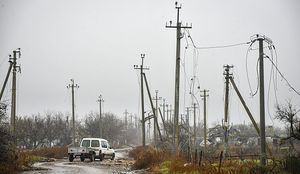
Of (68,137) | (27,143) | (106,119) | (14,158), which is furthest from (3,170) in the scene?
(106,119)

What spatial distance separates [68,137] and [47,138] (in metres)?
6.76

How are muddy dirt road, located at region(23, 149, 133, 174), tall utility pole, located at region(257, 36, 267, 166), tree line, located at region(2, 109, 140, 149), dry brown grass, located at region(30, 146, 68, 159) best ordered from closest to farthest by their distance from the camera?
tall utility pole, located at region(257, 36, 267, 166) → muddy dirt road, located at region(23, 149, 133, 174) → dry brown grass, located at region(30, 146, 68, 159) → tree line, located at region(2, 109, 140, 149)

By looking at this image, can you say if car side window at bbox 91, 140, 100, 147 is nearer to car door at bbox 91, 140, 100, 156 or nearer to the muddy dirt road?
car door at bbox 91, 140, 100, 156

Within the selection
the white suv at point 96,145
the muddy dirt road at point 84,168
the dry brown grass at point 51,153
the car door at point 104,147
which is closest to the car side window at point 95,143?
the white suv at point 96,145

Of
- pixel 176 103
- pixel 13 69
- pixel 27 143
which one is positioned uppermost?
pixel 13 69

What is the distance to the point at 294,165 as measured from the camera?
1659cm

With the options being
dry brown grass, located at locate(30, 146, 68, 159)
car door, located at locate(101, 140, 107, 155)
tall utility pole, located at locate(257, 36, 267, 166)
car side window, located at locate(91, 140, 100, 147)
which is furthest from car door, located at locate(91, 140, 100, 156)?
tall utility pole, located at locate(257, 36, 267, 166)

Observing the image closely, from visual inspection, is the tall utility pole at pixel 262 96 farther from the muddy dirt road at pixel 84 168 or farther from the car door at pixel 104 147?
the car door at pixel 104 147

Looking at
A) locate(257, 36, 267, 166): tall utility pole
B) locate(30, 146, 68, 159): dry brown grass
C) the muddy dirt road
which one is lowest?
locate(30, 146, 68, 159): dry brown grass

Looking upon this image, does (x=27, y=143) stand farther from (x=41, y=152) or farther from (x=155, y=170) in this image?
(x=155, y=170)

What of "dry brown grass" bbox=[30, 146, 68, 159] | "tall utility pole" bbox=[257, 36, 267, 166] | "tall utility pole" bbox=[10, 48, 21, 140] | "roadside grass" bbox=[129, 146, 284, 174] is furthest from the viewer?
"dry brown grass" bbox=[30, 146, 68, 159]

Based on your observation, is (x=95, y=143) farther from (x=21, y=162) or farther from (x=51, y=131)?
(x=51, y=131)

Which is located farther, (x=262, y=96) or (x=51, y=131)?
(x=51, y=131)

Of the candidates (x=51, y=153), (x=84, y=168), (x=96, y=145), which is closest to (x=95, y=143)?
(x=96, y=145)
